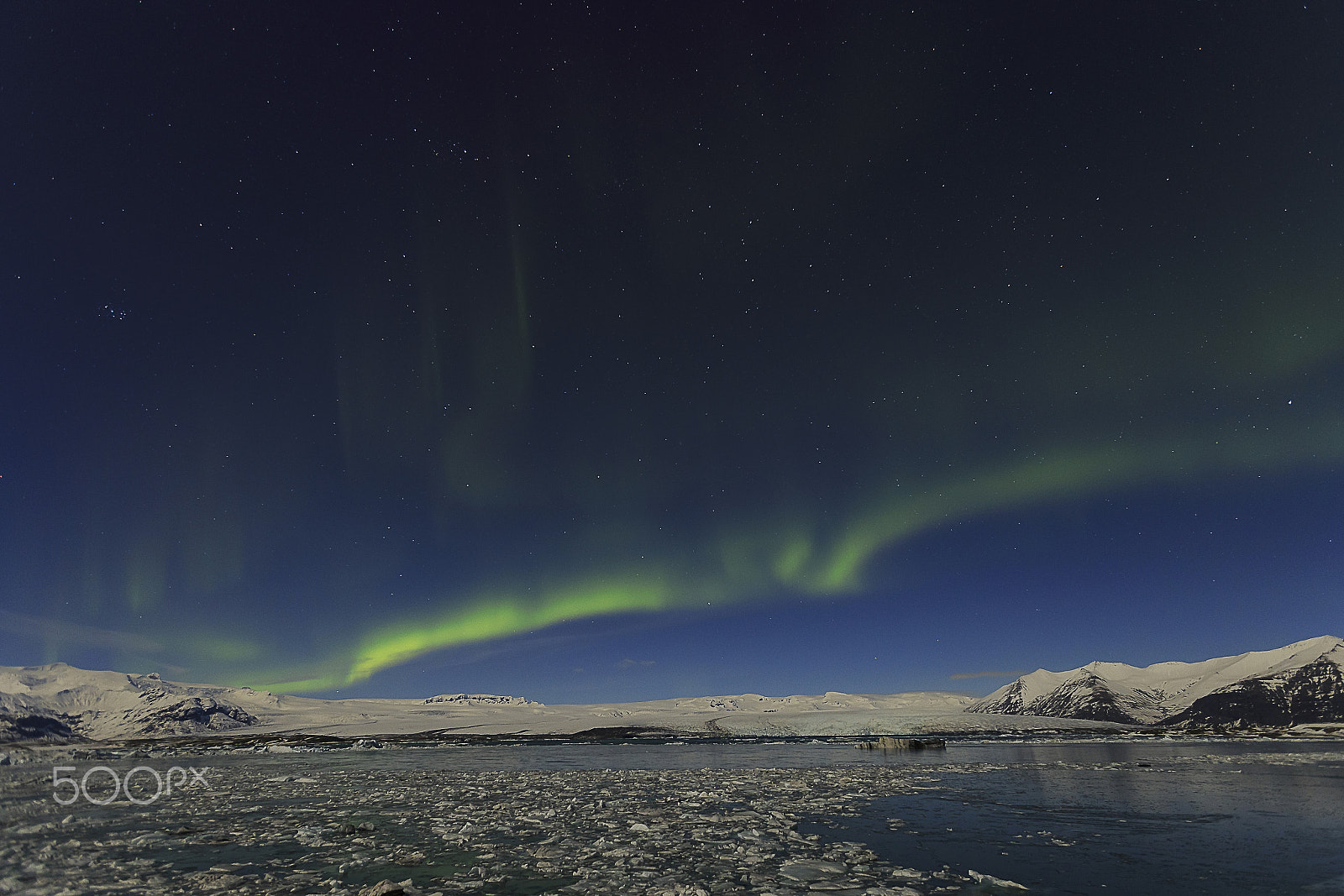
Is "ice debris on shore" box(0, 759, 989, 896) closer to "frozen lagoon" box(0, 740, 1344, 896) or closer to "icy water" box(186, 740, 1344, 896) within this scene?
"frozen lagoon" box(0, 740, 1344, 896)

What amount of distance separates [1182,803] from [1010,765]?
21064 mm

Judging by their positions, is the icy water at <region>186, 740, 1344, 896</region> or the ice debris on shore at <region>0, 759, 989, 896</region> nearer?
the ice debris on shore at <region>0, 759, 989, 896</region>

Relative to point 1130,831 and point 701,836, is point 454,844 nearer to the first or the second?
point 701,836

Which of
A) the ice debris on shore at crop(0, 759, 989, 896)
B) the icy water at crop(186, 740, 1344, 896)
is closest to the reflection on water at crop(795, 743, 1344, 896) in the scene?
the icy water at crop(186, 740, 1344, 896)

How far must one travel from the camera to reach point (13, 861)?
1351cm

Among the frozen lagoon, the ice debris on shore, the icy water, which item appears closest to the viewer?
the ice debris on shore

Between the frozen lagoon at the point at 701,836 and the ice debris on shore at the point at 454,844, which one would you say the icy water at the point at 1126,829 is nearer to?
the frozen lagoon at the point at 701,836

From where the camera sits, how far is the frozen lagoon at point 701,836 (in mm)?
11898

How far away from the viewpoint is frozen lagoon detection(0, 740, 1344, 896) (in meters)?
11.9

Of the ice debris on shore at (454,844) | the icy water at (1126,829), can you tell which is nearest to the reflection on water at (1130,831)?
the icy water at (1126,829)

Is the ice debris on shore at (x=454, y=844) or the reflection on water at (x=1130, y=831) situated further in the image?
the reflection on water at (x=1130, y=831)

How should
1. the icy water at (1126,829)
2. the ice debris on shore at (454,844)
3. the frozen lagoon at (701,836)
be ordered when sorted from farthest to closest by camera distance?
the icy water at (1126,829) < the frozen lagoon at (701,836) < the ice debris on shore at (454,844)

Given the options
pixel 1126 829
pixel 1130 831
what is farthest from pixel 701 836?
pixel 1126 829

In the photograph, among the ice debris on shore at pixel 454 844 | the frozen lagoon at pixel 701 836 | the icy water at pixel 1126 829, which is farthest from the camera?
the icy water at pixel 1126 829
